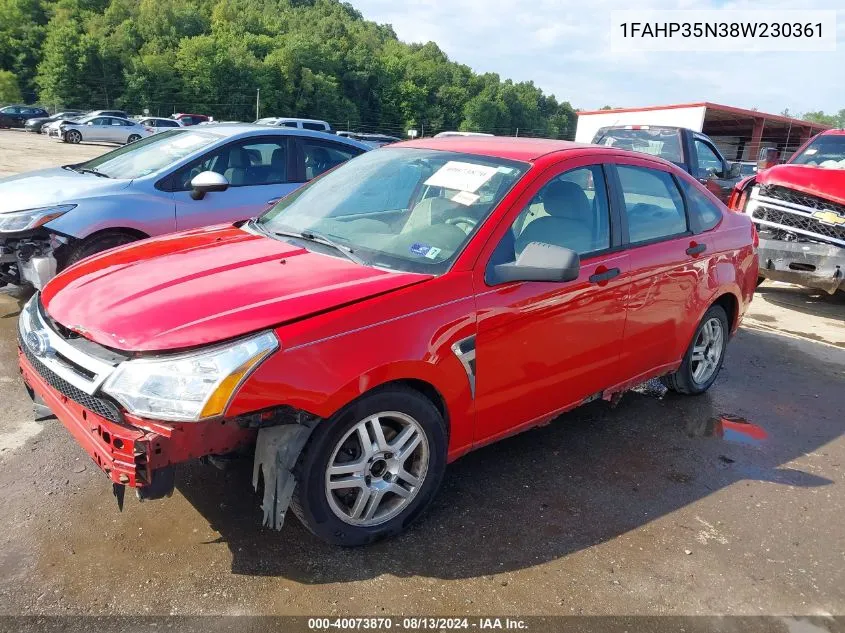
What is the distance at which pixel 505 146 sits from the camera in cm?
374

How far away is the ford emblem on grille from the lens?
2744 mm

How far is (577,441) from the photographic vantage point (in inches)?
159

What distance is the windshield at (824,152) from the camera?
28.5 feet

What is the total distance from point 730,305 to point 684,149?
5687 millimetres

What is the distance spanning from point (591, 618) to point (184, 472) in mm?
2035

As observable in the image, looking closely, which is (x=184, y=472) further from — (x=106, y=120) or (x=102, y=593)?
(x=106, y=120)

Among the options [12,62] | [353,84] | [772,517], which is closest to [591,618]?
[772,517]

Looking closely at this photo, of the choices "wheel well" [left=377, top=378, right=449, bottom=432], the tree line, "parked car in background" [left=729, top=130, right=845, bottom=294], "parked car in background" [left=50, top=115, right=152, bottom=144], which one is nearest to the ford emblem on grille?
"wheel well" [left=377, top=378, right=449, bottom=432]

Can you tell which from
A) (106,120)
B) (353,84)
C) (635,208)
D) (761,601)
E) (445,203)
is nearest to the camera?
(761,601)

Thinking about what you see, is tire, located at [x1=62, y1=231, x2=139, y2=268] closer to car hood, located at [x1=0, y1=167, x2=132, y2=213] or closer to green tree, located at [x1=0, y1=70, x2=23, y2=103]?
car hood, located at [x1=0, y1=167, x2=132, y2=213]

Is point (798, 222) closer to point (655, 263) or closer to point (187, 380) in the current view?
point (655, 263)

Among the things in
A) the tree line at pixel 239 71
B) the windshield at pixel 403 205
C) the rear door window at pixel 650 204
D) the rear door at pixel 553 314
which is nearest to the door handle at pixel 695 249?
the rear door window at pixel 650 204

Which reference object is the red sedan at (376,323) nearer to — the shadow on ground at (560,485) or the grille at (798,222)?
the shadow on ground at (560,485)

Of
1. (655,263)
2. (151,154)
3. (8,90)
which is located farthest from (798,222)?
(8,90)
